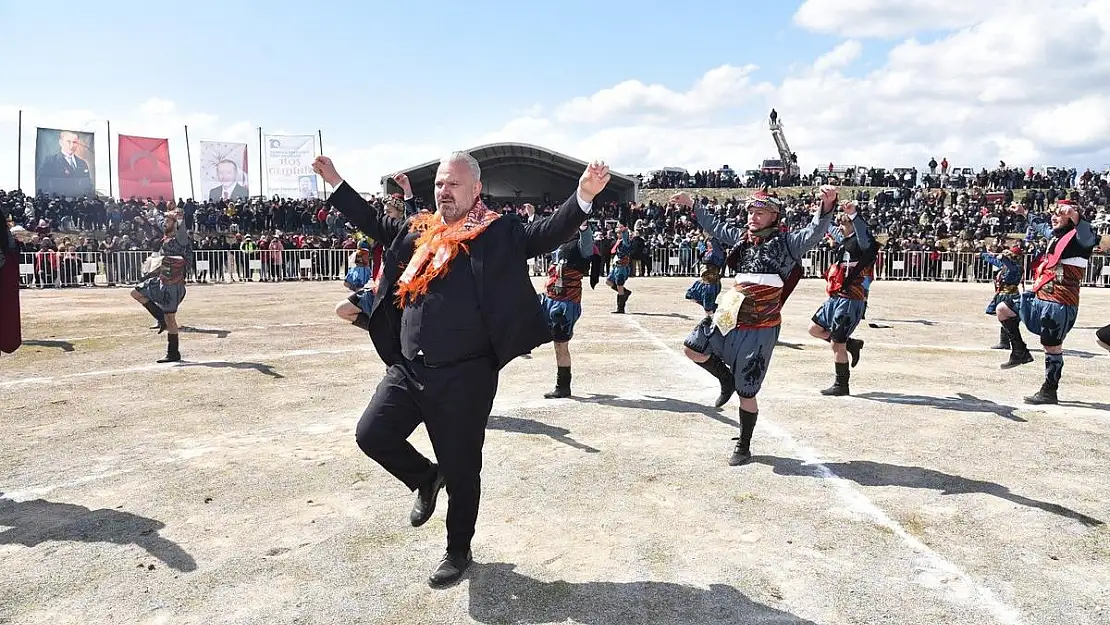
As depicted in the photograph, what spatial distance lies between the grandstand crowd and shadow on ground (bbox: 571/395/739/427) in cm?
1158

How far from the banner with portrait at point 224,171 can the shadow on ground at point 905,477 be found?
118ft

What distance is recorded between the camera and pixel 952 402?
816 cm

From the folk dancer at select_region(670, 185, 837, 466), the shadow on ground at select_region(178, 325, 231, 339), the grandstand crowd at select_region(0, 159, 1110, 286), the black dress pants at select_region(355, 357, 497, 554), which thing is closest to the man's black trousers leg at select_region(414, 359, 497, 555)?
the black dress pants at select_region(355, 357, 497, 554)

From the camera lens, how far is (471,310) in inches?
153

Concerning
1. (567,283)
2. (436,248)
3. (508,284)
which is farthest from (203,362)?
(508,284)

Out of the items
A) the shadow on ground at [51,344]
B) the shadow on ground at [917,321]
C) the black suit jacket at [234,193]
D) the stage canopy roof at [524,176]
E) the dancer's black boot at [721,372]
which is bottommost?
the shadow on ground at [51,344]

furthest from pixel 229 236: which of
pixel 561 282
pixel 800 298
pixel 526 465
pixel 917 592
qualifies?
pixel 917 592

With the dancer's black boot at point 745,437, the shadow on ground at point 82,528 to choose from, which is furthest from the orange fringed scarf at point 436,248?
the dancer's black boot at point 745,437

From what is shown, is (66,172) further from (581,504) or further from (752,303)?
(581,504)

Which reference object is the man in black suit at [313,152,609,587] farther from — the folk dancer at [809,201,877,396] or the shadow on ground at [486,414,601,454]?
the folk dancer at [809,201,877,396]

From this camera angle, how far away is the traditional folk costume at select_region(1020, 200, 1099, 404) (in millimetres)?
8078

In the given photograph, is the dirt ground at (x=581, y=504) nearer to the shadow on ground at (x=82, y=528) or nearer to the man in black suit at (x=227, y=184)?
the shadow on ground at (x=82, y=528)

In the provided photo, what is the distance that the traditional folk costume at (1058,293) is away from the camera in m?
8.08

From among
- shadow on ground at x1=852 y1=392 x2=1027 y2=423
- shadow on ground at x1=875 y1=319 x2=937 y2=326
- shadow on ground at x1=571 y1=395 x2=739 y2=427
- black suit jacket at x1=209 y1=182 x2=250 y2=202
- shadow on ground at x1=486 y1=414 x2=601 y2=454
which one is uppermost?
black suit jacket at x1=209 y1=182 x2=250 y2=202
